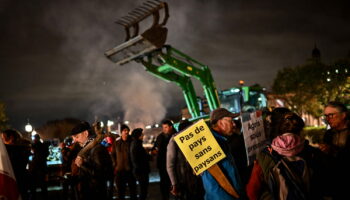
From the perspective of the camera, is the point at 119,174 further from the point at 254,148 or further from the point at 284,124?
the point at 284,124

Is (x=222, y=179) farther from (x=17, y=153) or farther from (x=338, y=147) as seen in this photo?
(x=17, y=153)

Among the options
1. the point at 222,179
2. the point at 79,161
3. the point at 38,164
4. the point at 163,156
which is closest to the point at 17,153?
the point at 79,161

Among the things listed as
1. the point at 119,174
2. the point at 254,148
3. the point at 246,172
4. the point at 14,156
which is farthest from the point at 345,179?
the point at 119,174

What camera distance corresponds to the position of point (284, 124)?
3.69 m

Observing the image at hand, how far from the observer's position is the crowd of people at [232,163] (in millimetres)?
2967

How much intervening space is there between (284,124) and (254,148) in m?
0.82

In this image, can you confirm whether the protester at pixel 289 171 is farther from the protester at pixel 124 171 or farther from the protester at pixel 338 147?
the protester at pixel 124 171

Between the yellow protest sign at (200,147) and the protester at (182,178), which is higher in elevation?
the yellow protest sign at (200,147)

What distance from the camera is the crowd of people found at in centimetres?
297

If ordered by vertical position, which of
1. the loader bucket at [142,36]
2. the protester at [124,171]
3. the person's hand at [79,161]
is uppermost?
the loader bucket at [142,36]

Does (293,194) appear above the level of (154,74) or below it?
below

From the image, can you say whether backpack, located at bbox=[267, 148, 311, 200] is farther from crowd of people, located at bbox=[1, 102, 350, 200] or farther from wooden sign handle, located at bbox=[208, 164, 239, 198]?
wooden sign handle, located at bbox=[208, 164, 239, 198]

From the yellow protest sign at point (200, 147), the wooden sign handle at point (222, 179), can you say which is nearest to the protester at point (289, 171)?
the wooden sign handle at point (222, 179)

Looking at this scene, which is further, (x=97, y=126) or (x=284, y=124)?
(x=97, y=126)
